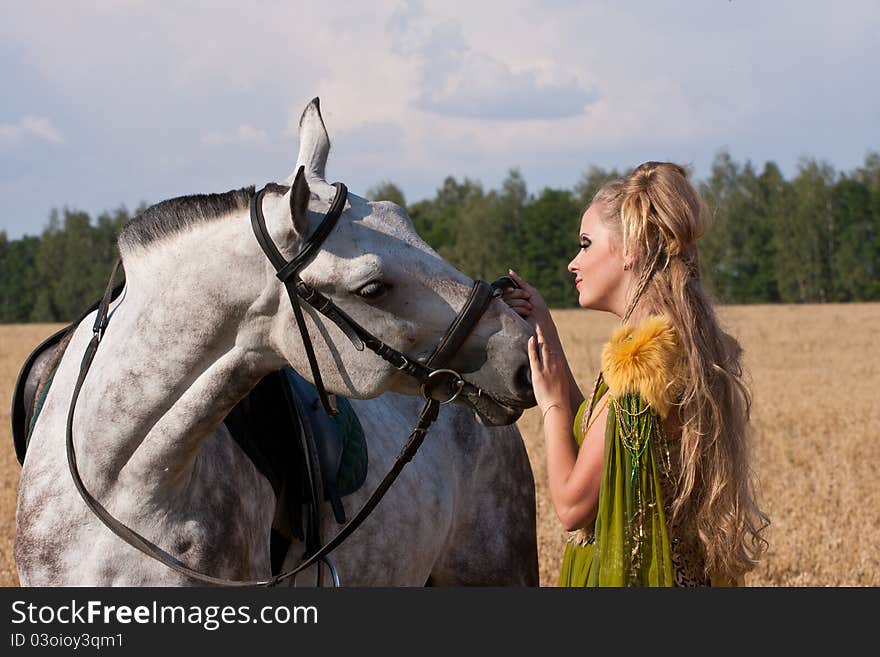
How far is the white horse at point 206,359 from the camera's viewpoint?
2992mm

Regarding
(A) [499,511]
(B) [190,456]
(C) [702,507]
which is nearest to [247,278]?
(B) [190,456]

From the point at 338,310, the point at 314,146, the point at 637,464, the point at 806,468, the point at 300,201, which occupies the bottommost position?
the point at 806,468

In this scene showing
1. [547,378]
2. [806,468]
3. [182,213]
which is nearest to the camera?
[547,378]

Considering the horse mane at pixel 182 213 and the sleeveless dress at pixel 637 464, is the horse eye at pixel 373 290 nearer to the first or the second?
the horse mane at pixel 182 213

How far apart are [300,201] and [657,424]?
1221 mm

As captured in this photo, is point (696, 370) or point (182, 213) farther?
point (182, 213)

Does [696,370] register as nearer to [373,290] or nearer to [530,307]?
[530,307]

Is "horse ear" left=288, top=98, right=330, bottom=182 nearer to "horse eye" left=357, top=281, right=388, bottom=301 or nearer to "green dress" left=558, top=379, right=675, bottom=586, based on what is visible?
"horse eye" left=357, top=281, right=388, bottom=301

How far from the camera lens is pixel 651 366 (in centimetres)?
286

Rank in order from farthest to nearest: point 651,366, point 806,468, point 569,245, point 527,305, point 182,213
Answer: point 569,245
point 806,468
point 527,305
point 182,213
point 651,366

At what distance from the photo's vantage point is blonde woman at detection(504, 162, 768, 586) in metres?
2.89

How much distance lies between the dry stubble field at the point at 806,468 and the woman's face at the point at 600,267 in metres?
0.45

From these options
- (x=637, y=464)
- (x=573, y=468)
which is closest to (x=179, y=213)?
(x=573, y=468)

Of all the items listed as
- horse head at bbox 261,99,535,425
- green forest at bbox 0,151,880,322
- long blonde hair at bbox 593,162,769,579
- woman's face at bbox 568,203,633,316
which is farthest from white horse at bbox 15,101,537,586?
green forest at bbox 0,151,880,322
